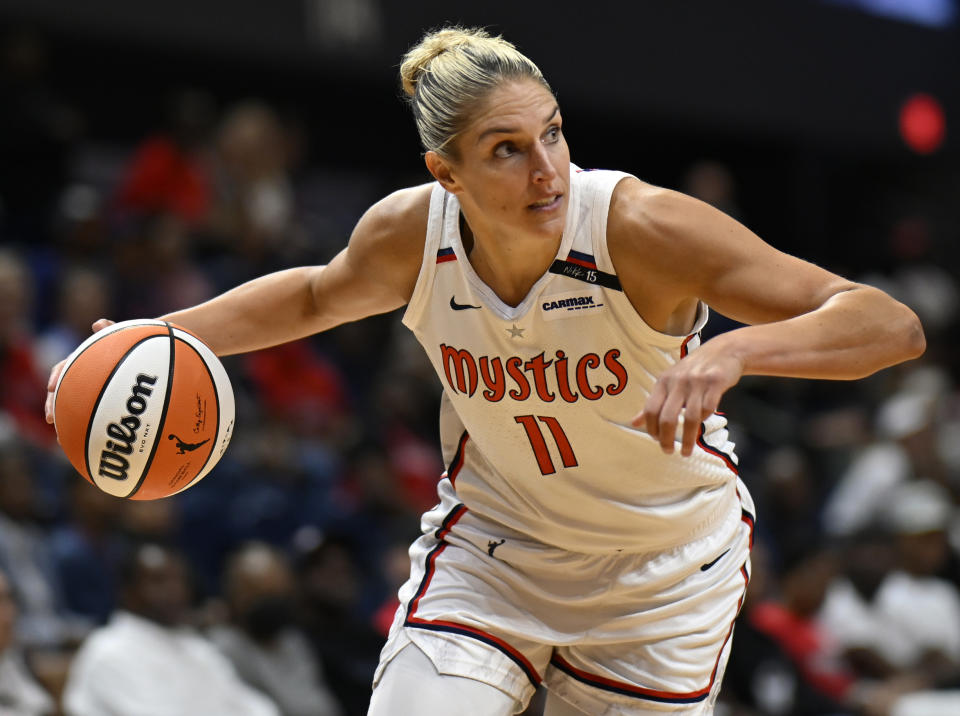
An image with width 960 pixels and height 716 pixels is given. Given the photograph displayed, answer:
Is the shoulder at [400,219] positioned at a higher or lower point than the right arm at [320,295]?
higher

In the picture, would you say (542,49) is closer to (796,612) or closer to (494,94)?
(796,612)

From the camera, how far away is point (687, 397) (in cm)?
255

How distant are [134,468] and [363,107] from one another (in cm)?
875

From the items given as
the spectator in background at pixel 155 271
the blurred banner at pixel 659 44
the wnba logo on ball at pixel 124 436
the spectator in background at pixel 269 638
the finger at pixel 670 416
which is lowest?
the spectator in background at pixel 269 638

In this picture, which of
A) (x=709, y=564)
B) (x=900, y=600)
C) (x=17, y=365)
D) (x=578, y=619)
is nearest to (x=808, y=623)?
(x=900, y=600)

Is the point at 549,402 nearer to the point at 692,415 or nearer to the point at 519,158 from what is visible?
the point at 519,158

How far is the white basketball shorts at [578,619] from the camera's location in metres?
3.30

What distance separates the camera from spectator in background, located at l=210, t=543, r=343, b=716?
6027 mm

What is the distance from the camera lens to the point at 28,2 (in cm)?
871

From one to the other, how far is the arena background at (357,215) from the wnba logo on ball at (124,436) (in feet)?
8.70

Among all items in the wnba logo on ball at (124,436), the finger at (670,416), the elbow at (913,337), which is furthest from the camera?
the wnba logo on ball at (124,436)

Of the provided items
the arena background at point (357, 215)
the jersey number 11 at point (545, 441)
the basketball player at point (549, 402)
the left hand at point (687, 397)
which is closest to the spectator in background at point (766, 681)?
the arena background at point (357, 215)

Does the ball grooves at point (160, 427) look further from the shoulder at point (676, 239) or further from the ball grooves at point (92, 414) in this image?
the shoulder at point (676, 239)

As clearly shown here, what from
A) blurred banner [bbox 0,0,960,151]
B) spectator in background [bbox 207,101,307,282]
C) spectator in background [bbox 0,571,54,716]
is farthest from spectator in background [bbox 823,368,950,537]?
spectator in background [bbox 0,571,54,716]
